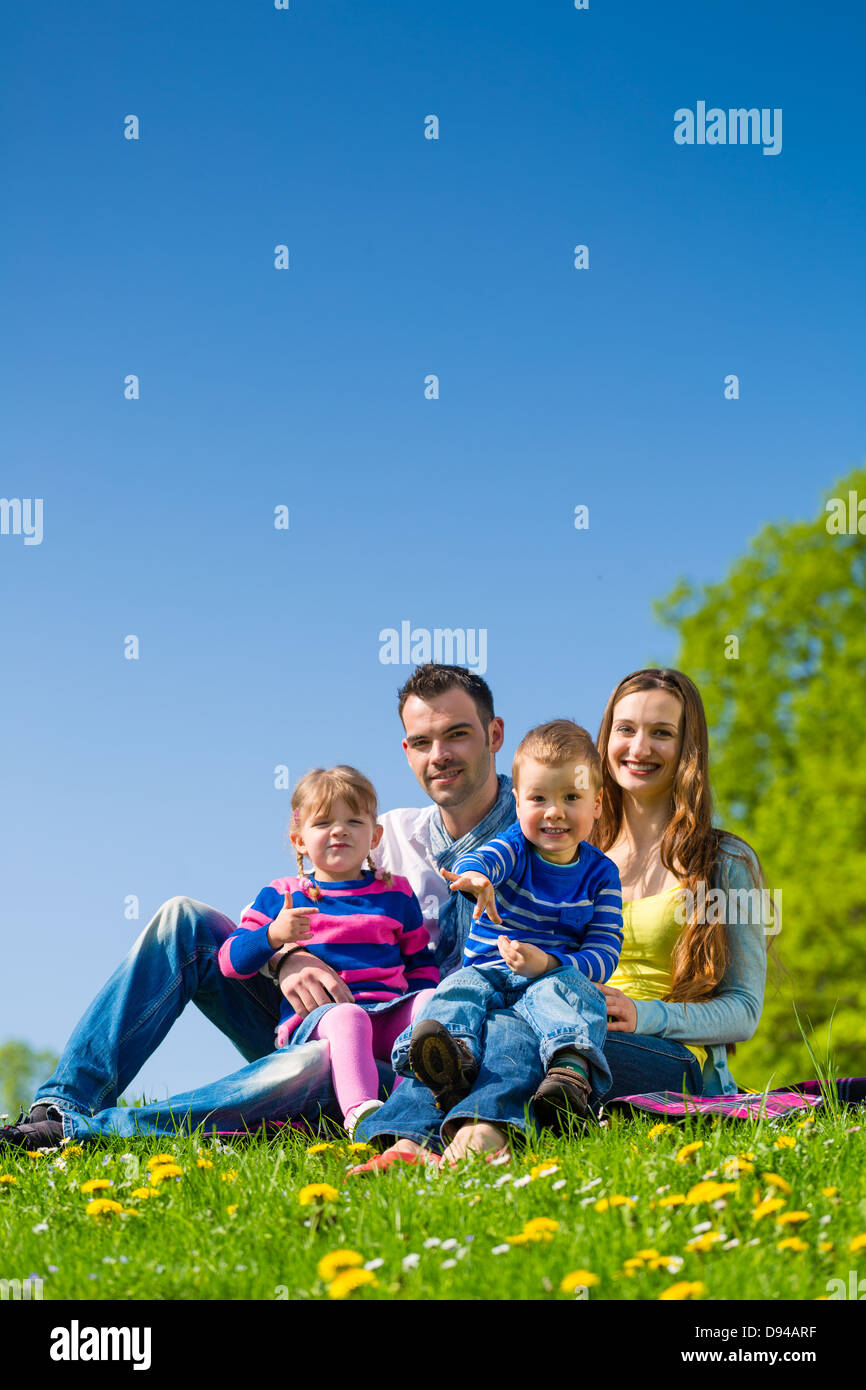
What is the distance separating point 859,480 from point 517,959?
1389cm

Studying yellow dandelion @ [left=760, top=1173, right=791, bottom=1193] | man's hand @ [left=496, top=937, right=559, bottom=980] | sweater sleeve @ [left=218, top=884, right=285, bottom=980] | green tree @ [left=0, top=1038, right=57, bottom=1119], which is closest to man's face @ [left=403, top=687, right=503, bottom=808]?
sweater sleeve @ [left=218, top=884, right=285, bottom=980]

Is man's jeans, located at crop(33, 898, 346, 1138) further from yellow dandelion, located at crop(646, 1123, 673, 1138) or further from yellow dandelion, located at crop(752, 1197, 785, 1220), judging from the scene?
yellow dandelion, located at crop(752, 1197, 785, 1220)

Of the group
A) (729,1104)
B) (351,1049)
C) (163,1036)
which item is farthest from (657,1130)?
(163,1036)

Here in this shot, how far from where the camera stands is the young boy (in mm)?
4273

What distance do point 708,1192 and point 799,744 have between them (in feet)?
42.1

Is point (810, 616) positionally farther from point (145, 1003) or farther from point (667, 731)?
point (145, 1003)

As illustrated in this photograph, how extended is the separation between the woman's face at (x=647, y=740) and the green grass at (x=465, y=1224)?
1.76 m

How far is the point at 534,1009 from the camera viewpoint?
446 centimetres

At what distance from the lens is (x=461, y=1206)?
327cm

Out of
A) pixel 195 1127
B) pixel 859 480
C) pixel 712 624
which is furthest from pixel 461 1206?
pixel 859 480

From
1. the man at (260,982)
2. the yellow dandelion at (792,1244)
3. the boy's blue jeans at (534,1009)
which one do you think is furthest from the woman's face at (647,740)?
the yellow dandelion at (792,1244)

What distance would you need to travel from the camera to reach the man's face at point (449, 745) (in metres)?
5.86

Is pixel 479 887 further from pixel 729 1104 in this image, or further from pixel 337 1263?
pixel 337 1263

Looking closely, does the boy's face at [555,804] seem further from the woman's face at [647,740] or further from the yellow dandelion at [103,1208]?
the yellow dandelion at [103,1208]
